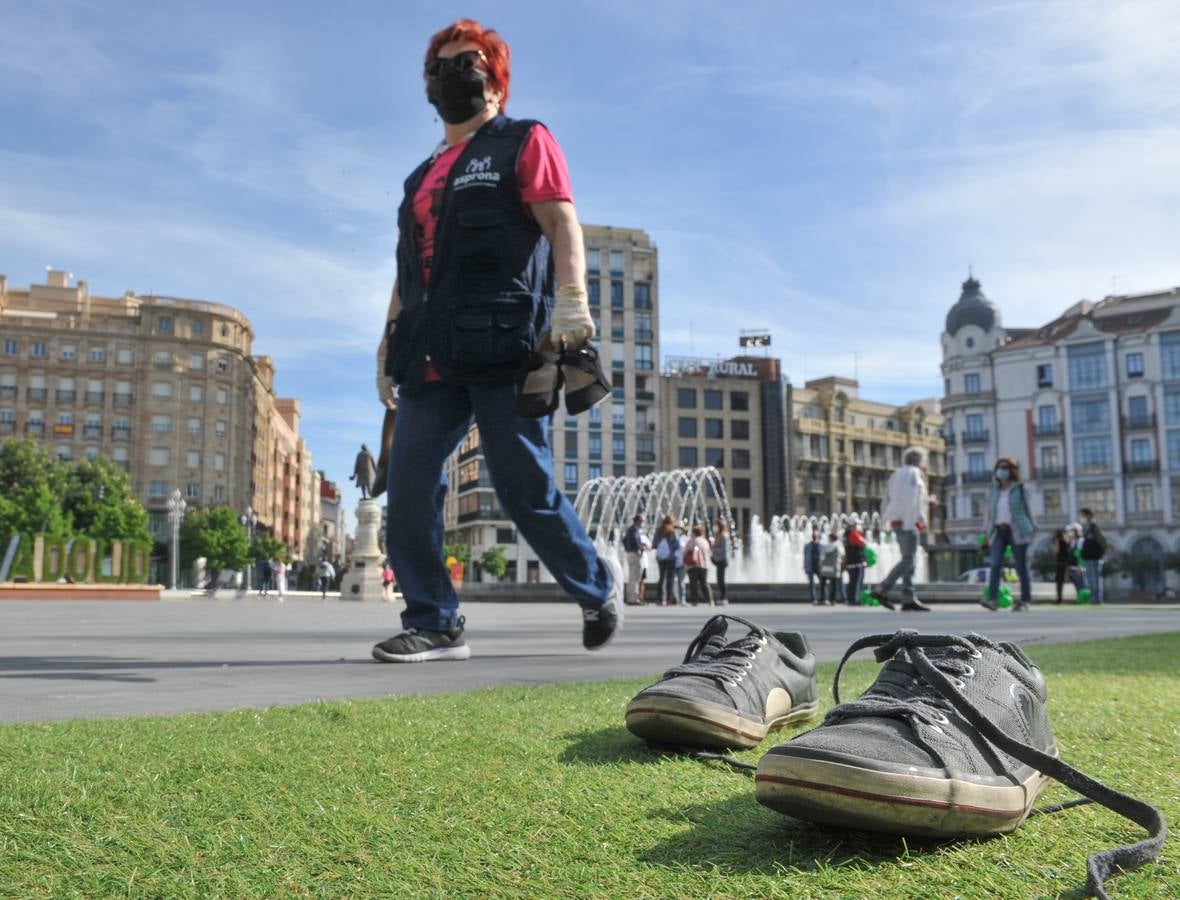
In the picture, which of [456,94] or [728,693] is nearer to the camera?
[728,693]

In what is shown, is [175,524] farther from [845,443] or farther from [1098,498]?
[1098,498]

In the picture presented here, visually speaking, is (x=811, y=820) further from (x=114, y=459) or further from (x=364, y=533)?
(x=114, y=459)

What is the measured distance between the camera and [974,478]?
73125mm

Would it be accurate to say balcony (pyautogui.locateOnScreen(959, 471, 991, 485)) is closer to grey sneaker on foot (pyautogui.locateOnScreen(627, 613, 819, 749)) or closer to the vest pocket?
the vest pocket

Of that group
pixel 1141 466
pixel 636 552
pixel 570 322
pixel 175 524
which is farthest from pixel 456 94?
pixel 1141 466

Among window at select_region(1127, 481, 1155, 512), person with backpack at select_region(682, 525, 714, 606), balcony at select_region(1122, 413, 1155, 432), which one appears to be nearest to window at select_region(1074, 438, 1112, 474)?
balcony at select_region(1122, 413, 1155, 432)

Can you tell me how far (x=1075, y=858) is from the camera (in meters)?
1.19

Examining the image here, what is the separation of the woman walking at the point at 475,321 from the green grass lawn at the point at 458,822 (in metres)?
2.01

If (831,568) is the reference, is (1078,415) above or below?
above

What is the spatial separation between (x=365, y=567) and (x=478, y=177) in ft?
85.3

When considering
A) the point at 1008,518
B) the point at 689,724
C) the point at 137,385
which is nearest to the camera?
the point at 689,724

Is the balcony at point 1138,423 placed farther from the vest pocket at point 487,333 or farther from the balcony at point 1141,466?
the vest pocket at point 487,333

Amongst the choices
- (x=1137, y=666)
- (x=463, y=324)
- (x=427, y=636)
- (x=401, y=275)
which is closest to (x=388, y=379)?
(x=401, y=275)

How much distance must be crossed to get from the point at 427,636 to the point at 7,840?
315cm
